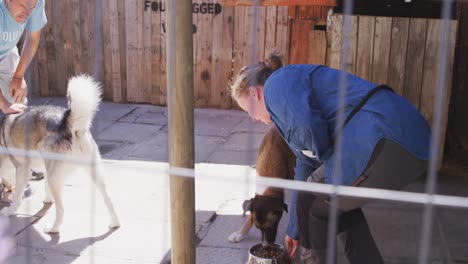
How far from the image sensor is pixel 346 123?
2.70 m

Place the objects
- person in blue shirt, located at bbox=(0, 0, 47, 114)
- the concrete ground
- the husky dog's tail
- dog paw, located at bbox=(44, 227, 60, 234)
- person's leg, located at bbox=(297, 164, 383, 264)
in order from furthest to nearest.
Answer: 1. person in blue shirt, located at bbox=(0, 0, 47, 114)
2. dog paw, located at bbox=(44, 227, 60, 234)
3. the husky dog's tail
4. the concrete ground
5. person's leg, located at bbox=(297, 164, 383, 264)

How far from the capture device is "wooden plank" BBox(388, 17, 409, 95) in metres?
5.14

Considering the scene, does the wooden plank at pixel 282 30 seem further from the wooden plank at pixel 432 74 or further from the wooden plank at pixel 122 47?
the wooden plank at pixel 432 74

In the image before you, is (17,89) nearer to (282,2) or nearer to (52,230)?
(52,230)

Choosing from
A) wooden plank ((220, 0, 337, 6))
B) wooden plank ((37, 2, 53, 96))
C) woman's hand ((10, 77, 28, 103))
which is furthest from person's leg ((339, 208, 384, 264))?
wooden plank ((37, 2, 53, 96))

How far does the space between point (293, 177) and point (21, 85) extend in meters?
2.30

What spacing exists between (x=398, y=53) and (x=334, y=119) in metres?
2.70

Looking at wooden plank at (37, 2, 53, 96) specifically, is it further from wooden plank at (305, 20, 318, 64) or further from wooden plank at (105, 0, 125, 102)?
wooden plank at (305, 20, 318, 64)

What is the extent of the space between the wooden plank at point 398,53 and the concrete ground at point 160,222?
0.89 metres

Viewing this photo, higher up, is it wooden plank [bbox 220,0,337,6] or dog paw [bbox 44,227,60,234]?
wooden plank [bbox 220,0,337,6]

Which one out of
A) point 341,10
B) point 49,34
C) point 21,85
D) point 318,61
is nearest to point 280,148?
point 21,85

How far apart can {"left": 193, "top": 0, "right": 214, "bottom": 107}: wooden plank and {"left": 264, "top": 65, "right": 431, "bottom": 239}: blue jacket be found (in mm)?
5490

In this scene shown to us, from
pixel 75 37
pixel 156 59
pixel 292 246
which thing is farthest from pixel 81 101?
pixel 75 37

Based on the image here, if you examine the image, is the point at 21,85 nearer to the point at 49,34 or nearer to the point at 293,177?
the point at 293,177
